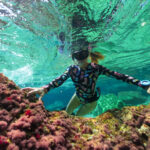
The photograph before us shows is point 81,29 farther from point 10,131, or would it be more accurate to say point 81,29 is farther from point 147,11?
point 10,131

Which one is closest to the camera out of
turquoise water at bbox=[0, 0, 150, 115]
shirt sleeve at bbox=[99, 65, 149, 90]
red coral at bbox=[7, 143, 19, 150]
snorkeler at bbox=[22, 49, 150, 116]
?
red coral at bbox=[7, 143, 19, 150]

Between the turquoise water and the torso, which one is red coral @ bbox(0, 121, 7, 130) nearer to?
the torso

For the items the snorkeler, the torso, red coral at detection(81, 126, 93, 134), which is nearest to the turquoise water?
the snorkeler

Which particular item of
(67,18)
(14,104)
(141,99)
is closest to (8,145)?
(14,104)

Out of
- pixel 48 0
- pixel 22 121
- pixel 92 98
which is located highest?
pixel 48 0

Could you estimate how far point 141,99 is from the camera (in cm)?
2294

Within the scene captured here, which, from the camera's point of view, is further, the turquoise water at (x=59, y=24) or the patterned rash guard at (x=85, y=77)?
the turquoise water at (x=59, y=24)

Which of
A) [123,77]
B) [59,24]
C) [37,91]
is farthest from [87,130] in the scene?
[59,24]

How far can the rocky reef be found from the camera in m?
2.16

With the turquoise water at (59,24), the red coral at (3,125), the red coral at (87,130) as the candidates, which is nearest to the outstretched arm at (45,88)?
the red coral at (3,125)

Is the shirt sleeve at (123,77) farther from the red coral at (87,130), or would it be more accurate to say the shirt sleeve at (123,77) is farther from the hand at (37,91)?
the hand at (37,91)

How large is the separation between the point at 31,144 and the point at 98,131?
1.77m

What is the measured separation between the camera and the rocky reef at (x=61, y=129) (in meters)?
2.16

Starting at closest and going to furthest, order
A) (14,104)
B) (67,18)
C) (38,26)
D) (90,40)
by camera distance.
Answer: (14,104), (67,18), (38,26), (90,40)
